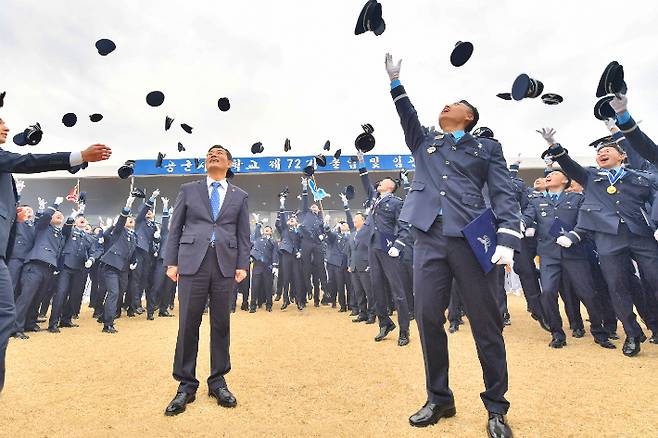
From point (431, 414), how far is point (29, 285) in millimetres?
7379

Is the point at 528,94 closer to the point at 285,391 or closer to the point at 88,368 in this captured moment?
the point at 285,391

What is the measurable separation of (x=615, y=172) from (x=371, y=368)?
397cm

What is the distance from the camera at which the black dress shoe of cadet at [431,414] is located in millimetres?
2715

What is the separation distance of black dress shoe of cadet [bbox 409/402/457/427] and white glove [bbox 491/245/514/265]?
112 centimetres

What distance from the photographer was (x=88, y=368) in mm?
4555

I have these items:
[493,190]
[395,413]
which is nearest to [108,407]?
[395,413]

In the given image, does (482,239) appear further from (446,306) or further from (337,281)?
(337,281)

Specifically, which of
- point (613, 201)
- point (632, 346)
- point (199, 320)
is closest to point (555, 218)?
point (613, 201)

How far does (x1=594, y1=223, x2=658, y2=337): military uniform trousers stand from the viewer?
184 inches

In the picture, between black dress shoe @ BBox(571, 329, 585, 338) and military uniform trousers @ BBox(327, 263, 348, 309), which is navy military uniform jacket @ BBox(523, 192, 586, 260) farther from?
military uniform trousers @ BBox(327, 263, 348, 309)

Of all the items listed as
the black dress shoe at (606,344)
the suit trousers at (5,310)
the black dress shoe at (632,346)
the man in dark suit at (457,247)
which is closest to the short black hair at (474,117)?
the man in dark suit at (457,247)

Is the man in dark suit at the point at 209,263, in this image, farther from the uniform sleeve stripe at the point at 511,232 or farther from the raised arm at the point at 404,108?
the uniform sleeve stripe at the point at 511,232

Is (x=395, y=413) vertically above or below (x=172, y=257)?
below

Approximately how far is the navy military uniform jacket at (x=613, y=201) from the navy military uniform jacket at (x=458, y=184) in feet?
7.39
